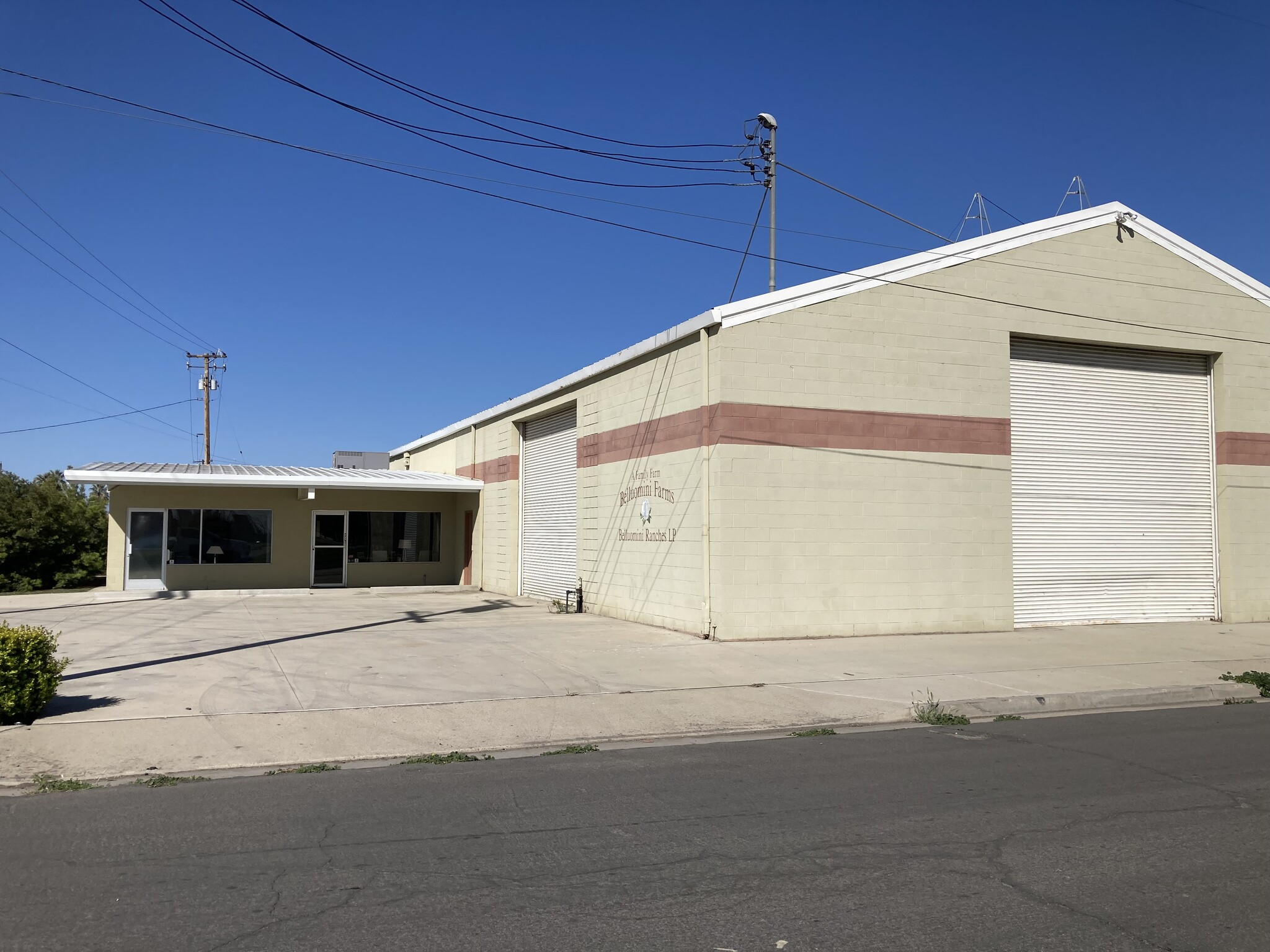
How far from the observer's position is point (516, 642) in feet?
51.0

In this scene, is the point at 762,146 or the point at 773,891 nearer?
the point at 773,891

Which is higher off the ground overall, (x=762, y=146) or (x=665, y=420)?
(x=762, y=146)

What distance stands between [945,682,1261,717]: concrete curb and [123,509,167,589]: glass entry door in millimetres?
22321

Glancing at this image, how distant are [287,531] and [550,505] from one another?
8.69 m

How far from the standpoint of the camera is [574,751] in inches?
348

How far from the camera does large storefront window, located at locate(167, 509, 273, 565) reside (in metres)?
26.3

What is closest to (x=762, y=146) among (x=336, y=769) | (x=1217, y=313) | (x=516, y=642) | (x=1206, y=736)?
(x=1217, y=313)

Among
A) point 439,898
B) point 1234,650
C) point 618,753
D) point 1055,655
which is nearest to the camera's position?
point 439,898

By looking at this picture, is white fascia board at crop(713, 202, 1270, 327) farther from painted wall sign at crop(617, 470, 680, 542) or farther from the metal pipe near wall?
painted wall sign at crop(617, 470, 680, 542)

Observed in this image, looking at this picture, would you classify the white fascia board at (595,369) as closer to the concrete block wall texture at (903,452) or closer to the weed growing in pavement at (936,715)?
the concrete block wall texture at (903,452)

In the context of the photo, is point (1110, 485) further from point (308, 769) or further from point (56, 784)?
point (56, 784)

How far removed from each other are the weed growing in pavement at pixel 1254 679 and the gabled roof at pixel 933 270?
821 cm

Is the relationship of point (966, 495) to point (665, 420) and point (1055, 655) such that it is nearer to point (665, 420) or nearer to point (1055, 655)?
point (1055, 655)

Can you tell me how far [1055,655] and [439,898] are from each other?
39.5ft
